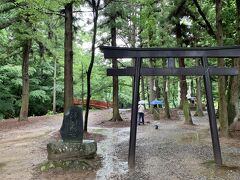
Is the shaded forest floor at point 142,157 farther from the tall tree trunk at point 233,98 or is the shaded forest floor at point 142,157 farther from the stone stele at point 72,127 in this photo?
the tall tree trunk at point 233,98

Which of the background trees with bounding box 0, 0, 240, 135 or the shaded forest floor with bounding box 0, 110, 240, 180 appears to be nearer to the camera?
the shaded forest floor with bounding box 0, 110, 240, 180

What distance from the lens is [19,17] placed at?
1883 cm

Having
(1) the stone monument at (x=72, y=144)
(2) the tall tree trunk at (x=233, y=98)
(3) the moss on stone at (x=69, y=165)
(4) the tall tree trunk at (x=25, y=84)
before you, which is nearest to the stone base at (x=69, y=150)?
(1) the stone monument at (x=72, y=144)

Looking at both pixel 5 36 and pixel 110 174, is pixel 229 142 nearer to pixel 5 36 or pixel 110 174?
pixel 110 174

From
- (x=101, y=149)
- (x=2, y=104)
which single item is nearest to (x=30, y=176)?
(x=101, y=149)

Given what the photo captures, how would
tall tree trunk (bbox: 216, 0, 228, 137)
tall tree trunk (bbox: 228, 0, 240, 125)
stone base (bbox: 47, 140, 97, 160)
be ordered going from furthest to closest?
1. tall tree trunk (bbox: 228, 0, 240, 125)
2. tall tree trunk (bbox: 216, 0, 228, 137)
3. stone base (bbox: 47, 140, 97, 160)

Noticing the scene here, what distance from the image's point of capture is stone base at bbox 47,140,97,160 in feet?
30.6

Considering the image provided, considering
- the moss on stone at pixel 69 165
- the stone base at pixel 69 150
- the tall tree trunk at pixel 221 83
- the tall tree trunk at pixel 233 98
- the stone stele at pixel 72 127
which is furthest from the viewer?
the tall tree trunk at pixel 233 98

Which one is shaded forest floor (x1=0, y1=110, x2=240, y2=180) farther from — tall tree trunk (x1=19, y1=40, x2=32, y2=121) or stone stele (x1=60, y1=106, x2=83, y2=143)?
tall tree trunk (x1=19, y1=40, x2=32, y2=121)

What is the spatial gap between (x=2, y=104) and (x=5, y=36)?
6.85 meters

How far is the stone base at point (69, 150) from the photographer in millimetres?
9328

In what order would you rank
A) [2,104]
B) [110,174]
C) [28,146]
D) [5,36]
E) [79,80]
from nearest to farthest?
1. [110,174]
2. [28,146]
3. [5,36]
4. [2,104]
5. [79,80]

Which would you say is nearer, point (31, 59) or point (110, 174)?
point (110, 174)

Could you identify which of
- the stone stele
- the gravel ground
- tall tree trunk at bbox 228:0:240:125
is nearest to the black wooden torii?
the gravel ground
